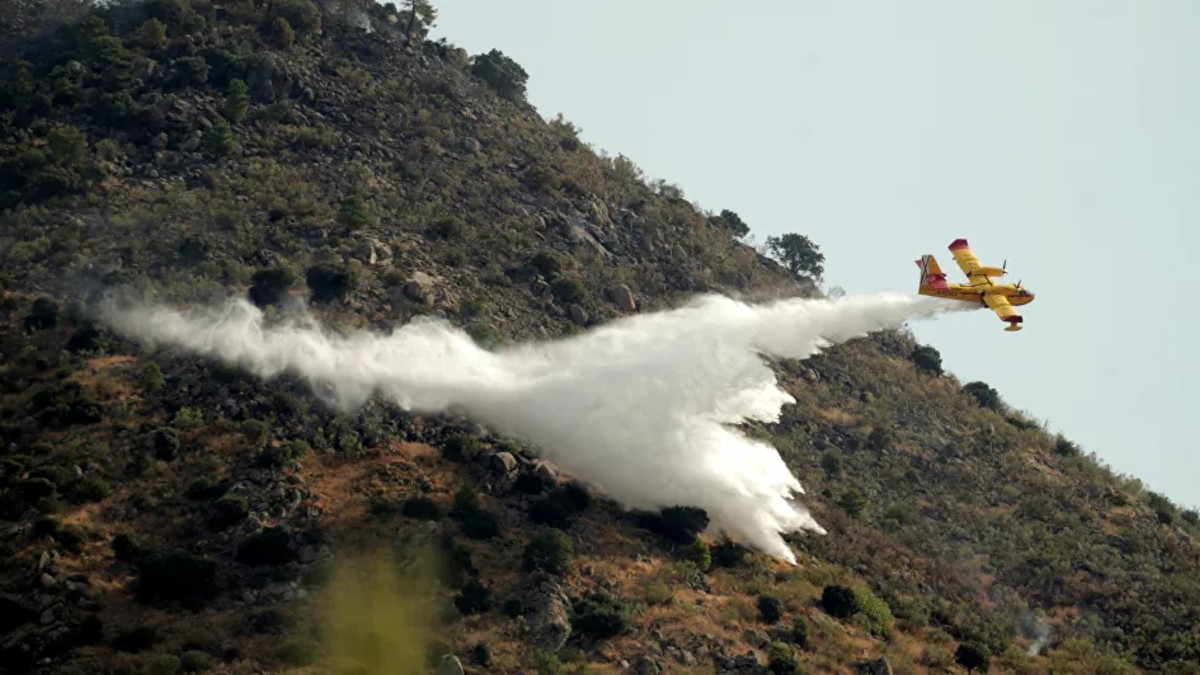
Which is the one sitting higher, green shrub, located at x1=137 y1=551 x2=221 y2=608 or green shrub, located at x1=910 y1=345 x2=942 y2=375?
green shrub, located at x1=910 y1=345 x2=942 y2=375

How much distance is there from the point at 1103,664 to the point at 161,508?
1883 inches

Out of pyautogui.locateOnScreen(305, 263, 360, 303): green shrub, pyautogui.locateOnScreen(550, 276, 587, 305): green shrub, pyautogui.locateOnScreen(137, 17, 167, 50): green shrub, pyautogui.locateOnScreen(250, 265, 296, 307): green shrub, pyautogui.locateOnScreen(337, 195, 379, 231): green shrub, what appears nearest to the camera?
pyautogui.locateOnScreen(250, 265, 296, 307): green shrub

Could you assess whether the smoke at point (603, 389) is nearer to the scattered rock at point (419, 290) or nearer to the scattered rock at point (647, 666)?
the scattered rock at point (419, 290)

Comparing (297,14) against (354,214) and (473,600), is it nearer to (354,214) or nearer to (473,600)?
(354,214)

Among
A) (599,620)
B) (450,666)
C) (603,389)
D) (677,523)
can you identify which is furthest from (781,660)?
(603,389)

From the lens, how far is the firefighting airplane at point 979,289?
2815 inches

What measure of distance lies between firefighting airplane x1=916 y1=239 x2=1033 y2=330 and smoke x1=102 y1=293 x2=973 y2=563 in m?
2.27

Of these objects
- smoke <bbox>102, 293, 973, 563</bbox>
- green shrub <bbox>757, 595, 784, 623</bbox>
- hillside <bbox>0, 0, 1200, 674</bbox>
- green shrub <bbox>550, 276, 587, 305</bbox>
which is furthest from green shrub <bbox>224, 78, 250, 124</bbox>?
green shrub <bbox>757, 595, 784, 623</bbox>

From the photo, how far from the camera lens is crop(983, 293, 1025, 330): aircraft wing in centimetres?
7006

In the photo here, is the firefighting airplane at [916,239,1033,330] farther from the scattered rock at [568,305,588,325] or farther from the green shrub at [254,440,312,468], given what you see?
the green shrub at [254,440,312,468]

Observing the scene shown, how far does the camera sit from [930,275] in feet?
242

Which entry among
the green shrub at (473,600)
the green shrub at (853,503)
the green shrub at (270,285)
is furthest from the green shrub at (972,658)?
the green shrub at (270,285)

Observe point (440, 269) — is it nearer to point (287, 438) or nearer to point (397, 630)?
point (287, 438)

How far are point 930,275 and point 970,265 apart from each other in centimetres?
468
